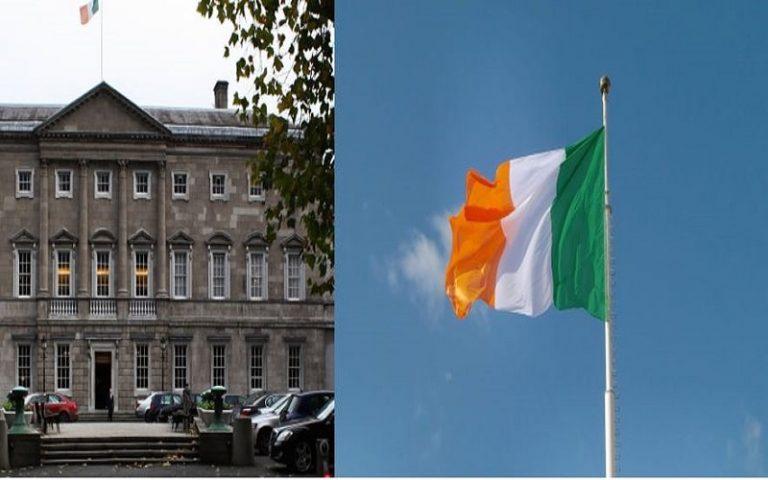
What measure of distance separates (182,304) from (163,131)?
4.14ft

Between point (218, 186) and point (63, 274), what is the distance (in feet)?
4.21

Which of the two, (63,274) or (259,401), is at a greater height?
(63,274)

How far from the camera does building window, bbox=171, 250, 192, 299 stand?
989cm

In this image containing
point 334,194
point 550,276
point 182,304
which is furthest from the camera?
point 182,304

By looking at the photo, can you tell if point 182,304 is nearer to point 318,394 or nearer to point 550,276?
point 318,394

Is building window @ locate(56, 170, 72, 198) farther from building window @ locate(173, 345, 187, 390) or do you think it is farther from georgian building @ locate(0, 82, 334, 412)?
building window @ locate(173, 345, 187, 390)

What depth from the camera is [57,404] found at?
9.57 metres

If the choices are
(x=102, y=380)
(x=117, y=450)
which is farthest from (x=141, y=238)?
(x=117, y=450)

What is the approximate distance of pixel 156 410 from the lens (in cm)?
951

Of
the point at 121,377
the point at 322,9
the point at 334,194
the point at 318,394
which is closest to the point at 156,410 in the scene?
the point at 121,377

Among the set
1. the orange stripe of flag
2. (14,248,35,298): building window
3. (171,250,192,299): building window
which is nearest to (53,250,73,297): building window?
(14,248,35,298): building window

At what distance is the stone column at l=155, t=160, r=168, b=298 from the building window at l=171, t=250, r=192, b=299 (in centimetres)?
7

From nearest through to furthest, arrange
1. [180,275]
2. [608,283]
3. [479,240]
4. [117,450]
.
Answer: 1. [608,283]
2. [479,240]
3. [117,450]
4. [180,275]

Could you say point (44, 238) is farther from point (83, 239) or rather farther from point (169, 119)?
point (169, 119)
